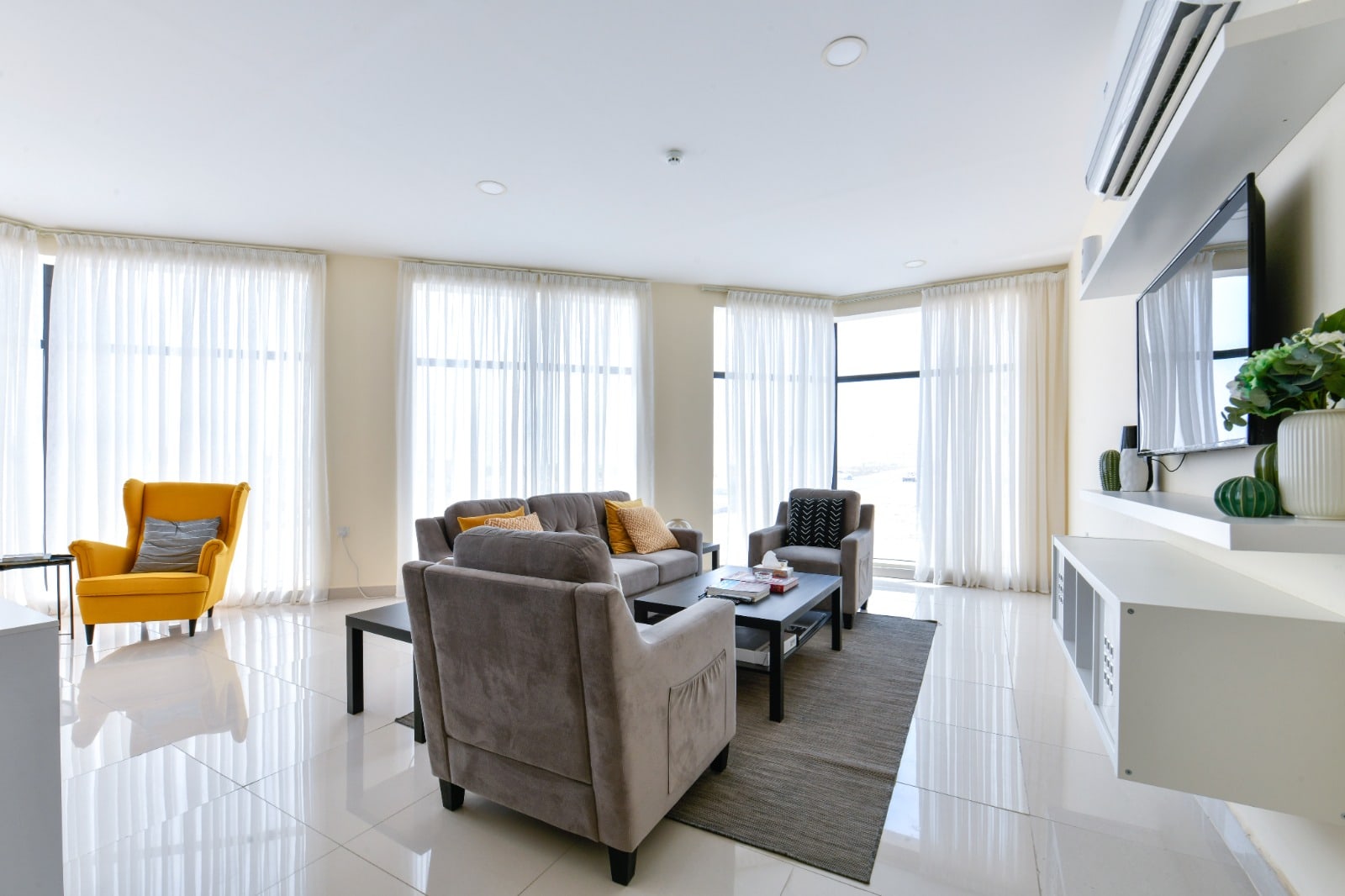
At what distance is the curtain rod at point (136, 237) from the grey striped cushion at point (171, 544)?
213 cm

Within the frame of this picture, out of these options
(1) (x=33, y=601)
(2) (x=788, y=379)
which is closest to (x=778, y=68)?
(2) (x=788, y=379)

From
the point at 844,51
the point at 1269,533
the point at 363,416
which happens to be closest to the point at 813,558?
the point at 844,51

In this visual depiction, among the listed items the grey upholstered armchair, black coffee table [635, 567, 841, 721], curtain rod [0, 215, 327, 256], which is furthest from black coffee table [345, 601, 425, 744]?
curtain rod [0, 215, 327, 256]

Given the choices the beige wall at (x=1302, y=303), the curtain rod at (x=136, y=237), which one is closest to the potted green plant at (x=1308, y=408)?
the beige wall at (x=1302, y=303)

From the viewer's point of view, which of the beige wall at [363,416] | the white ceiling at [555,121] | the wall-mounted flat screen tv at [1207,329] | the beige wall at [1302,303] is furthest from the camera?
the beige wall at [363,416]

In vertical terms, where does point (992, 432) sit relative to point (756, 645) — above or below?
above

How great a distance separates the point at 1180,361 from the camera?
2.07 metres

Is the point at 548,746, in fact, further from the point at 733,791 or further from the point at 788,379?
the point at 788,379

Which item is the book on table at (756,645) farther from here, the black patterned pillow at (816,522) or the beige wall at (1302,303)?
the beige wall at (1302,303)

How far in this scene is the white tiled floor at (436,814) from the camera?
175 cm

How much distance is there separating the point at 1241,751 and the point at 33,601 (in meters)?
6.49

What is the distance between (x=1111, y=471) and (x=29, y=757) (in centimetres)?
367

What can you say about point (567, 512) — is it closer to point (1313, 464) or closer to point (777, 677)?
point (777, 677)

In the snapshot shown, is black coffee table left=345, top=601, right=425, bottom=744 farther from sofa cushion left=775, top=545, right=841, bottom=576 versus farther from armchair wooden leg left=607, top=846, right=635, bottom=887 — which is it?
sofa cushion left=775, top=545, right=841, bottom=576
